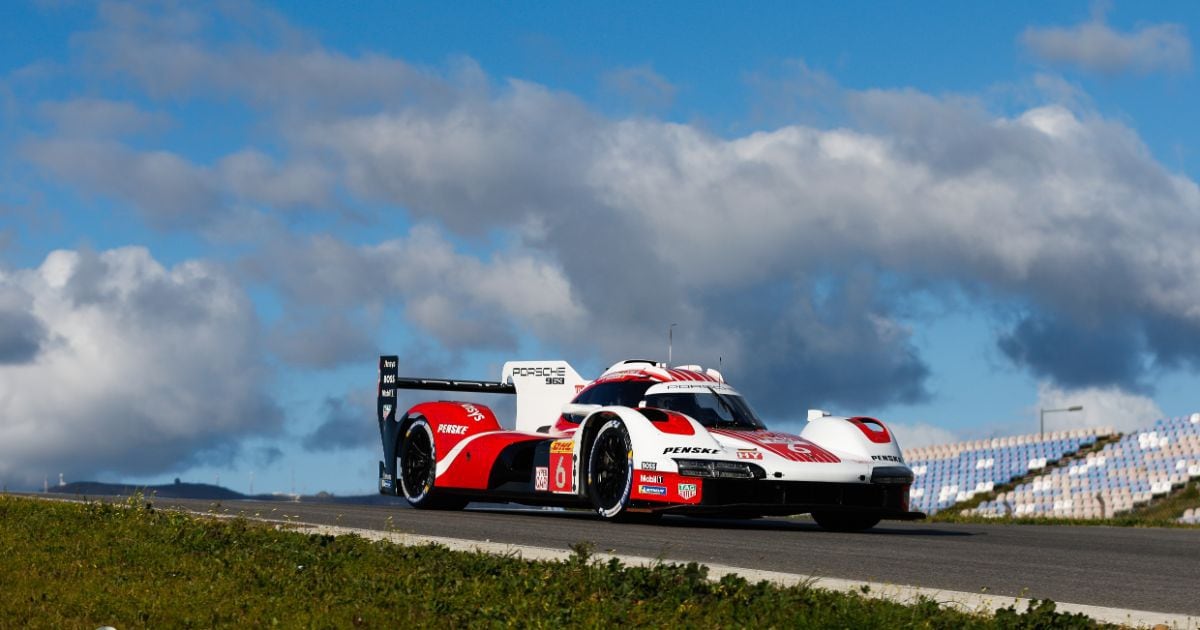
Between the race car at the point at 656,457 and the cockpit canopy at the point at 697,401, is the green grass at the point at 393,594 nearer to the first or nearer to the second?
the race car at the point at 656,457

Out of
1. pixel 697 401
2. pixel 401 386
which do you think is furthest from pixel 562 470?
pixel 401 386

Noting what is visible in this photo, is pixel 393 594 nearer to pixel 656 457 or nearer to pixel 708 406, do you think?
pixel 656 457

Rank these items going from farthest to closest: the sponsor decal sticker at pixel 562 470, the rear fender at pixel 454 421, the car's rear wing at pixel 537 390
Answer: the car's rear wing at pixel 537 390 < the rear fender at pixel 454 421 < the sponsor decal sticker at pixel 562 470

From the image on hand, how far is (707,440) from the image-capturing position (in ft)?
43.9

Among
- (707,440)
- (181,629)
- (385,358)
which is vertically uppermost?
(385,358)

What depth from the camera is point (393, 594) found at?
6.97 meters

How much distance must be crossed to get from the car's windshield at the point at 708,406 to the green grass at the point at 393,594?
5895mm

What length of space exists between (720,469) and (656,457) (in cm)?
62

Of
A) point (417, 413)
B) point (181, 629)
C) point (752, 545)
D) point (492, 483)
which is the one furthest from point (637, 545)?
point (417, 413)

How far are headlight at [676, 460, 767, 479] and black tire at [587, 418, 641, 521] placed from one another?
2.44ft

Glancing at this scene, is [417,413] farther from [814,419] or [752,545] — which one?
[752,545]

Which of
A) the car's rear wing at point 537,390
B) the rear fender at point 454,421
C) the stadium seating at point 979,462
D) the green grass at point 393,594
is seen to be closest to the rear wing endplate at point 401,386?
the car's rear wing at point 537,390

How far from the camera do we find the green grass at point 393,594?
6277 millimetres

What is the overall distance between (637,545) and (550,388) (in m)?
8.15
